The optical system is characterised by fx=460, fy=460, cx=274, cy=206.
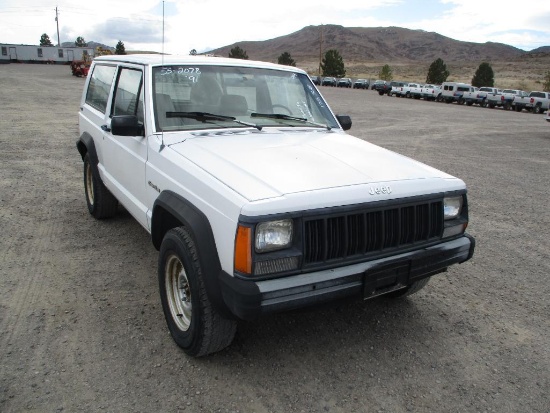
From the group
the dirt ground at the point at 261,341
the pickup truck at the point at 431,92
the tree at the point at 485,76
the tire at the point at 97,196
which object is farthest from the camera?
the tree at the point at 485,76

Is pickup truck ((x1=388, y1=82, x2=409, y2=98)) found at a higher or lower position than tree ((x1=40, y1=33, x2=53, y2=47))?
lower

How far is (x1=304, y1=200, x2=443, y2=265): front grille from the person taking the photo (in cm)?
263

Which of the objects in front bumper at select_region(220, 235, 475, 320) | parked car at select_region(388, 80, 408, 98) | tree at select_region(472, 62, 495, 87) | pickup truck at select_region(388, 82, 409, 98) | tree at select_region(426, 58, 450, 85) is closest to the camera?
front bumper at select_region(220, 235, 475, 320)

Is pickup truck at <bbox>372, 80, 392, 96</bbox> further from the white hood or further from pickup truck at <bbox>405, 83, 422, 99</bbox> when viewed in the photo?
the white hood

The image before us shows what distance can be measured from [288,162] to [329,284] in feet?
2.90

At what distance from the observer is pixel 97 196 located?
17.5 ft

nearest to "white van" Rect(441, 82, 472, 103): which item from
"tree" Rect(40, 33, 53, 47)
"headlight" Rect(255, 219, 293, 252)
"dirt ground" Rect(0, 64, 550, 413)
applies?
"dirt ground" Rect(0, 64, 550, 413)

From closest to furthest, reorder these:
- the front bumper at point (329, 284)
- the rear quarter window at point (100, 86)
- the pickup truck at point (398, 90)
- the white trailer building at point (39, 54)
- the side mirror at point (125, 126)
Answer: the front bumper at point (329, 284)
the side mirror at point (125, 126)
the rear quarter window at point (100, 86)
the pickup truck at point (398, 90)
the white trailer building at point (39, 54)

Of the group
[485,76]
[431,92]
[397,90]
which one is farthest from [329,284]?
[485,76]

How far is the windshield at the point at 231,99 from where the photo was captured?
12.3 ft

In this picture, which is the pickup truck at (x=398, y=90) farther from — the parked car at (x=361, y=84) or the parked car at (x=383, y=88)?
the parked car at (x=361, y=84)

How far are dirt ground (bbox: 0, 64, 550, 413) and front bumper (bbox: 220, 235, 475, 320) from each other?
615 millimetres

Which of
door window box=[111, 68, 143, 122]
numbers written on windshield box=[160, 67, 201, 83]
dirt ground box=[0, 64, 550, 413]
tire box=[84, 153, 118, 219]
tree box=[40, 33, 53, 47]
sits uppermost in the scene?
tree box=[40, 33, 53, 47]

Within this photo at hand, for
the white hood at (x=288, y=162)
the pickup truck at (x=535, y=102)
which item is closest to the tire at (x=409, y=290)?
the white hood at (x=288, y=162)
